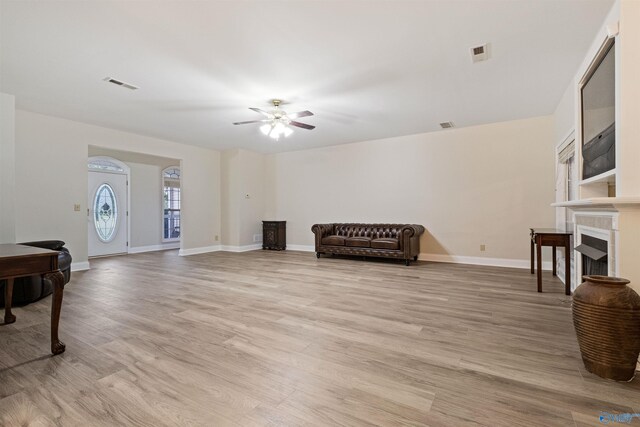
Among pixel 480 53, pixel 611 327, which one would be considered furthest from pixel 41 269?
pixel 480 53

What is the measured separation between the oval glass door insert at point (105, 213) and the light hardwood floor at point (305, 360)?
13.6ft

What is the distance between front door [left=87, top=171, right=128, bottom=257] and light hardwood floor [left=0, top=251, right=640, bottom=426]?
407 centimetres

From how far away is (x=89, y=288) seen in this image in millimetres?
4047

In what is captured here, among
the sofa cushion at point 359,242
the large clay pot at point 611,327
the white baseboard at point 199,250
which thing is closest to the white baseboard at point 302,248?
the sofa cushion at point 359,242

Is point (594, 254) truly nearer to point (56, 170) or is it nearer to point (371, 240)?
point (371, 240)

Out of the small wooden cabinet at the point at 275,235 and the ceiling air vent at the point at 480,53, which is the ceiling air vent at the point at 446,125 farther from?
the small wooden cabinet at the point at 275,235

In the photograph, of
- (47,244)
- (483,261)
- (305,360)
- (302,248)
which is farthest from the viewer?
(302,248)

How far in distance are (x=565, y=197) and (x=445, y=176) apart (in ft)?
6.59

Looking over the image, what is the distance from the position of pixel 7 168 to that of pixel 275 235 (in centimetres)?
519

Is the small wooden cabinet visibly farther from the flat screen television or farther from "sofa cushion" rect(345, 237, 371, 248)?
the flat screen television

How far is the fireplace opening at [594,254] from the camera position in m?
2.33

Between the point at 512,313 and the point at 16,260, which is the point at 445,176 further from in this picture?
the point at 16,260

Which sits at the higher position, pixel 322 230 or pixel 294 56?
pixel 294 56

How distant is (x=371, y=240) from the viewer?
600cm
